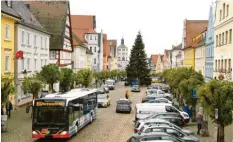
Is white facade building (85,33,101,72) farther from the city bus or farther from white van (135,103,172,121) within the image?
the city bus

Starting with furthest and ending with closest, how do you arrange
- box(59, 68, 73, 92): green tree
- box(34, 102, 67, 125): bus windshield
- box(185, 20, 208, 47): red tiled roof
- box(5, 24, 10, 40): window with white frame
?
box(185, 20, 208, 47): red tiled roof → box(59, 68, 73, 92): green tree → box(5, 24, 10, 40): window with white frame → box(34, 102, 67, 125): bus windshield

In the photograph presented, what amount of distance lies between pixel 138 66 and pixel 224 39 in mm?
62484

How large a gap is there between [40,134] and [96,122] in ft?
36.0

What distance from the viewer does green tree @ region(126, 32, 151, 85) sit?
10419cm

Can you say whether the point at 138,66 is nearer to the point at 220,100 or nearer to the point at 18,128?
the point at 18,128

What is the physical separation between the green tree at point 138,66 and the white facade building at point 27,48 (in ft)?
167

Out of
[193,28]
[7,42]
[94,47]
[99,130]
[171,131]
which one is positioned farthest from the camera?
[94,47]

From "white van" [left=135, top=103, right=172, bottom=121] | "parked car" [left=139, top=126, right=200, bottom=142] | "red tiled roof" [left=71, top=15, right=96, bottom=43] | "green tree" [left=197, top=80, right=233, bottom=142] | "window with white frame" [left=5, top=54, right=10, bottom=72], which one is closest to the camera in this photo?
"parked car" [left=139, top=126, right=200, bottom=142]

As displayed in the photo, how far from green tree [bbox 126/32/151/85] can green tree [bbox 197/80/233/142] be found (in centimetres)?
8166

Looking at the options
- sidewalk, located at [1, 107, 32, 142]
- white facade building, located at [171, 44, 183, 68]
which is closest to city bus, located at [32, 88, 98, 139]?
sidewalk, located at [1, 107, 32, 142]

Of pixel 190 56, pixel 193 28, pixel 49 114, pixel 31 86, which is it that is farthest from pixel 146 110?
pixel 193 28

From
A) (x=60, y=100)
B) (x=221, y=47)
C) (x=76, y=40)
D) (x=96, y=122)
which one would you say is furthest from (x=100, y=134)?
(x=76, y=40)

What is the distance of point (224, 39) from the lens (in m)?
42.5

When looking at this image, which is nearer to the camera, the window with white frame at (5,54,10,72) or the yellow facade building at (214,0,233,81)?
the window with white frame at (5,54,10,72)
